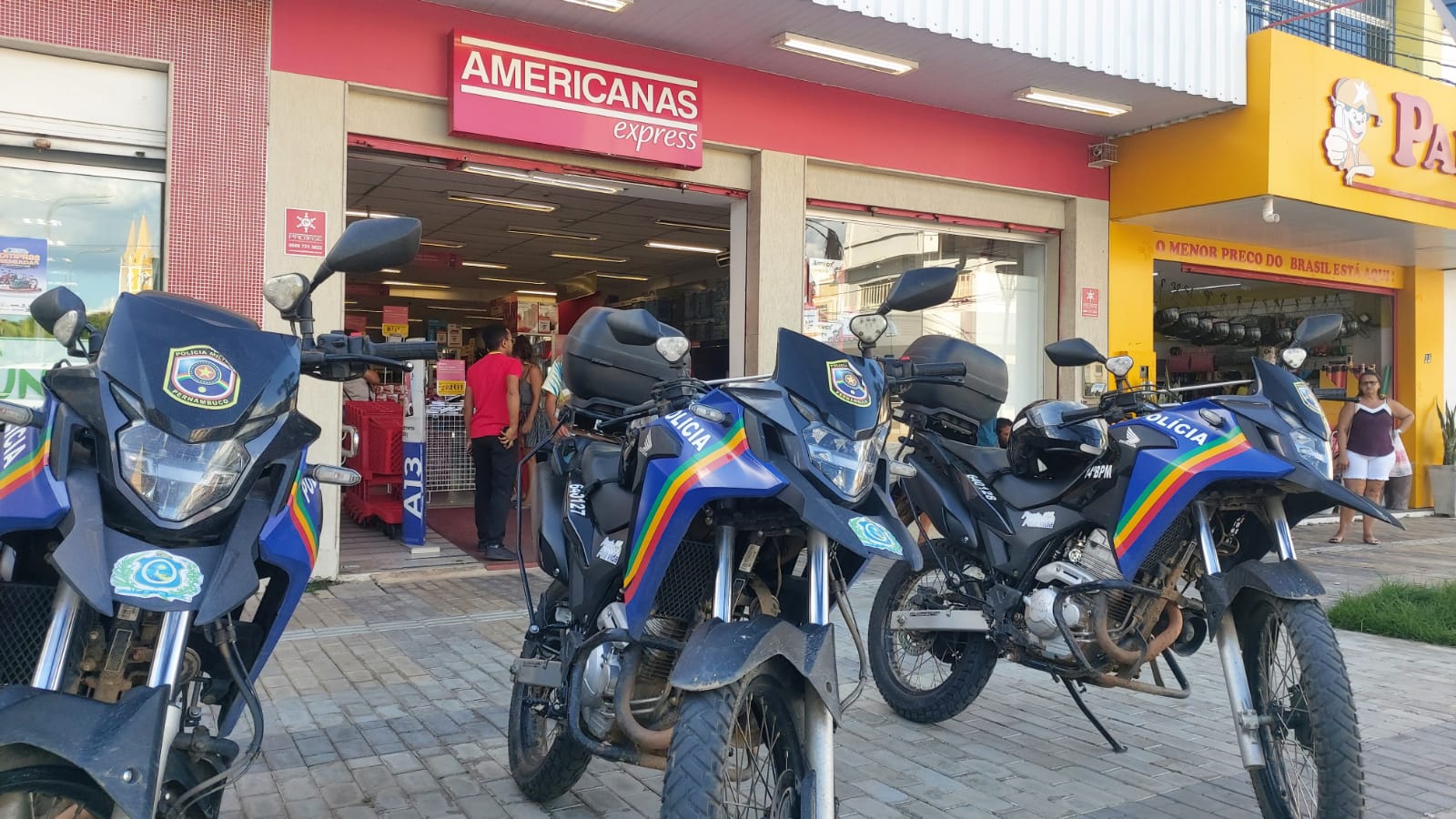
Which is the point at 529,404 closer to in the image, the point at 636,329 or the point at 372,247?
the point at 636,329

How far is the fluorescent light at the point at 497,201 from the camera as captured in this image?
436 inches

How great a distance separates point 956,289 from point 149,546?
306 inches

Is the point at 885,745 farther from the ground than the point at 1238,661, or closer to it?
closer to it

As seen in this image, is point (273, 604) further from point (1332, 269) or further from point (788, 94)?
point (1332, 269)

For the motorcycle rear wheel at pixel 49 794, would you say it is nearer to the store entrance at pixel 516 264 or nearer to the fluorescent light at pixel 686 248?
the store entrance at pixel 516 264

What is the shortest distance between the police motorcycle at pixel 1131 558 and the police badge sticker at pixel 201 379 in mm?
1600

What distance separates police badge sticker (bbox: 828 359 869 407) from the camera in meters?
2.62

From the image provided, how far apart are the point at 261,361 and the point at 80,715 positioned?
0.79 meters

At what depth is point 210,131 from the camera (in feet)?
21.8

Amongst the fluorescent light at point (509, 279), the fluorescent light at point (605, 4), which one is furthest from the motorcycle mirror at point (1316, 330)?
the fluorescent light at point (509, 279)

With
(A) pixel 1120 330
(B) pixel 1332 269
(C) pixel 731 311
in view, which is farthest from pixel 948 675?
(B) pixel 1332 269

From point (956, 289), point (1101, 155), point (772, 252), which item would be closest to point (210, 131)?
point (772, 252)

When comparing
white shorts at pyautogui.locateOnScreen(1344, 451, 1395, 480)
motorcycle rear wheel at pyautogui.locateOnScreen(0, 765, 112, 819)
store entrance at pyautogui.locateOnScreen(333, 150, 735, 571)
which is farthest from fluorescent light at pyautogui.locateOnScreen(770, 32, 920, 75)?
motorcycle rear wheel at pyautogui.locateOnScreen(0, 765, 112, 819)

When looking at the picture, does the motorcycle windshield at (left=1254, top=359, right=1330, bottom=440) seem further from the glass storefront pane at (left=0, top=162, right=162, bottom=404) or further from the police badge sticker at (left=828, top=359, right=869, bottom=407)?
the glass storefront pane at (left=0, top=162, right=162, bottom=404)
